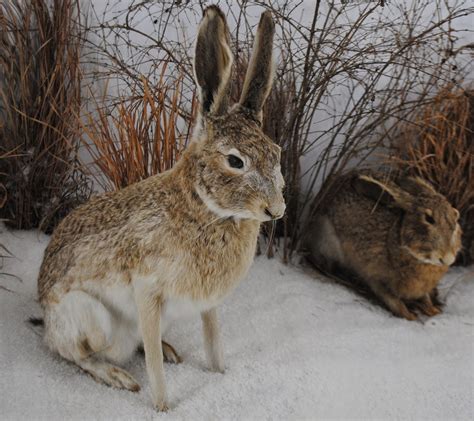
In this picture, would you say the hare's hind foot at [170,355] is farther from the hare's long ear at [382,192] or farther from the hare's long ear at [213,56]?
the hare's long ear at [382,192]

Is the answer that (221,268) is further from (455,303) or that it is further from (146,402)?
(455,303)

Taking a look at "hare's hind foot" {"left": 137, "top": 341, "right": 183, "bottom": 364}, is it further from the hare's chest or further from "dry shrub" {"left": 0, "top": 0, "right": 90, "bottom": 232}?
"dry shrub" {"left": 0, "top": 0, "right": 90, "bottom": 232}

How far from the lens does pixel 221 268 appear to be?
209 centimetres

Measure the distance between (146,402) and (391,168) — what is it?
1.81 m

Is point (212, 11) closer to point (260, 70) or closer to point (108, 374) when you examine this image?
point (260, 70)

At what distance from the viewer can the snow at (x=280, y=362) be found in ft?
7.49

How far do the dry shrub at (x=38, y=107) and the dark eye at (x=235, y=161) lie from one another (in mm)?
1436

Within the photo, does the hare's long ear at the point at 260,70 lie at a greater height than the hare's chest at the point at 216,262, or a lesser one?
greater

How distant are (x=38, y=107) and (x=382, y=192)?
178cm

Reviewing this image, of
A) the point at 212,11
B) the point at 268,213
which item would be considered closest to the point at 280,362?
the point at 268,213

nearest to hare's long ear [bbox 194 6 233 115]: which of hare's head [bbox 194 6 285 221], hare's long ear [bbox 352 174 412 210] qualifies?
hare's head [bbox 194 6 285 221]

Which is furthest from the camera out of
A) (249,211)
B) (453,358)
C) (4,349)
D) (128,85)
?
(128,85)

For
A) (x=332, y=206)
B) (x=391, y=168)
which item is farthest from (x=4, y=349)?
(x=391, y=168)

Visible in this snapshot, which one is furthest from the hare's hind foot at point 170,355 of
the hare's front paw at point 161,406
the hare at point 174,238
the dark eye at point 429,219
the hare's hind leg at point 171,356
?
the dark eye at point 429,219
